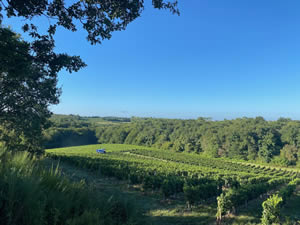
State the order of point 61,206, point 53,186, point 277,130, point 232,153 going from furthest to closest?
point 277,130 → point 232,153 → point 53,186 → point 61,206

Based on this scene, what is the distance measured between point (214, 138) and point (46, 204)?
8883 centimetres

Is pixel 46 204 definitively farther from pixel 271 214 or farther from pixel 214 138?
pixel 214 138

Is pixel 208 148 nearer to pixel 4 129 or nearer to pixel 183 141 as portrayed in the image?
pixel 183 141

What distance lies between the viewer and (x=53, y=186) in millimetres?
2316

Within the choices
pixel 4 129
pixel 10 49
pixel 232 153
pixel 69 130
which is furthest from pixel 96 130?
pixel 10 49

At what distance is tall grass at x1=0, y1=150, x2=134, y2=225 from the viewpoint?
1.59 m

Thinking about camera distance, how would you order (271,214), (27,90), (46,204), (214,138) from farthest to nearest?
(214,138), (27,90), (271,214), (46,204)

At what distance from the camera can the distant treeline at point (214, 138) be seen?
68188 millimetres

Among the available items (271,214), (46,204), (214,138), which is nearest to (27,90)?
(46,204)

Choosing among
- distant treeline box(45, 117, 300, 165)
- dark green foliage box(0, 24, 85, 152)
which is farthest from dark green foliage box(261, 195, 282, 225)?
distant treeline box(45, 117, 300, 165)

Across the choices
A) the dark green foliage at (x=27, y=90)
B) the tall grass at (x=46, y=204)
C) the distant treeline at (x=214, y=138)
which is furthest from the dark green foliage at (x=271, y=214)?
the distant treeline at (x=214, y=138)

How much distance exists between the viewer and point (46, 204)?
181cm

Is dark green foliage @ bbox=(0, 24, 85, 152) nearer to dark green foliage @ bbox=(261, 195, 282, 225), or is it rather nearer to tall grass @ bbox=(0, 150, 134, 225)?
tall grass @ bbox=(0, 150, 134, 225)

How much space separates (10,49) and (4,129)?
37.0 feet
